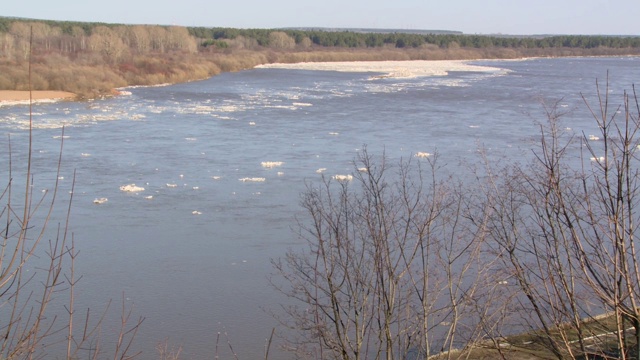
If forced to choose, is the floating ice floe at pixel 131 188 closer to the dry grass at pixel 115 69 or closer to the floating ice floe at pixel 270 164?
the floating ice floe at pixel 270 164

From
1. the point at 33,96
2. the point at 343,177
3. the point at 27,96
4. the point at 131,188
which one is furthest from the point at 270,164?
the point at 27,96

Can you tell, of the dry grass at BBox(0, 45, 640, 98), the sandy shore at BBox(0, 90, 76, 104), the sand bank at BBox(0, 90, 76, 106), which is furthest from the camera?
the dry grass at BBox(0, 45, 640, 98)

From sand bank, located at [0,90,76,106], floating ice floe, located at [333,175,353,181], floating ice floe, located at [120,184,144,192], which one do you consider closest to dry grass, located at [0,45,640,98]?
sand bank, located at [0,90,76,106]

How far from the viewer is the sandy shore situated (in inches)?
841

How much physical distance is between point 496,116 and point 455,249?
36.9ft

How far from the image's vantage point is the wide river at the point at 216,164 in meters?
6.67

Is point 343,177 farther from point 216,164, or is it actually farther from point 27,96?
point 27,96

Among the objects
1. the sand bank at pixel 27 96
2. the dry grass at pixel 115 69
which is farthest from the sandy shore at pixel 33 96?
the dry grass at pixel 115 69

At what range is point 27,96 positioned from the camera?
2189 cm

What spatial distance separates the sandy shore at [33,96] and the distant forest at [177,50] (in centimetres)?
53

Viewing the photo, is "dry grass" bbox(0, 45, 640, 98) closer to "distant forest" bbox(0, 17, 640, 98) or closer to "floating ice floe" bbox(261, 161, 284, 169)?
"distant forest" bbox(0, 17, 640, 98)

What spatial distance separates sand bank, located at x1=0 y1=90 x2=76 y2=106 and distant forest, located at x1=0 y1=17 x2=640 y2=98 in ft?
1.76

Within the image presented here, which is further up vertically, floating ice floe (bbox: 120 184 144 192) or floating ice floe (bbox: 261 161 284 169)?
floating ice floe (bbox: 261 161 284 169)

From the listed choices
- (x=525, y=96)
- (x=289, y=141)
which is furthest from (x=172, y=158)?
(x=525, y=96)
